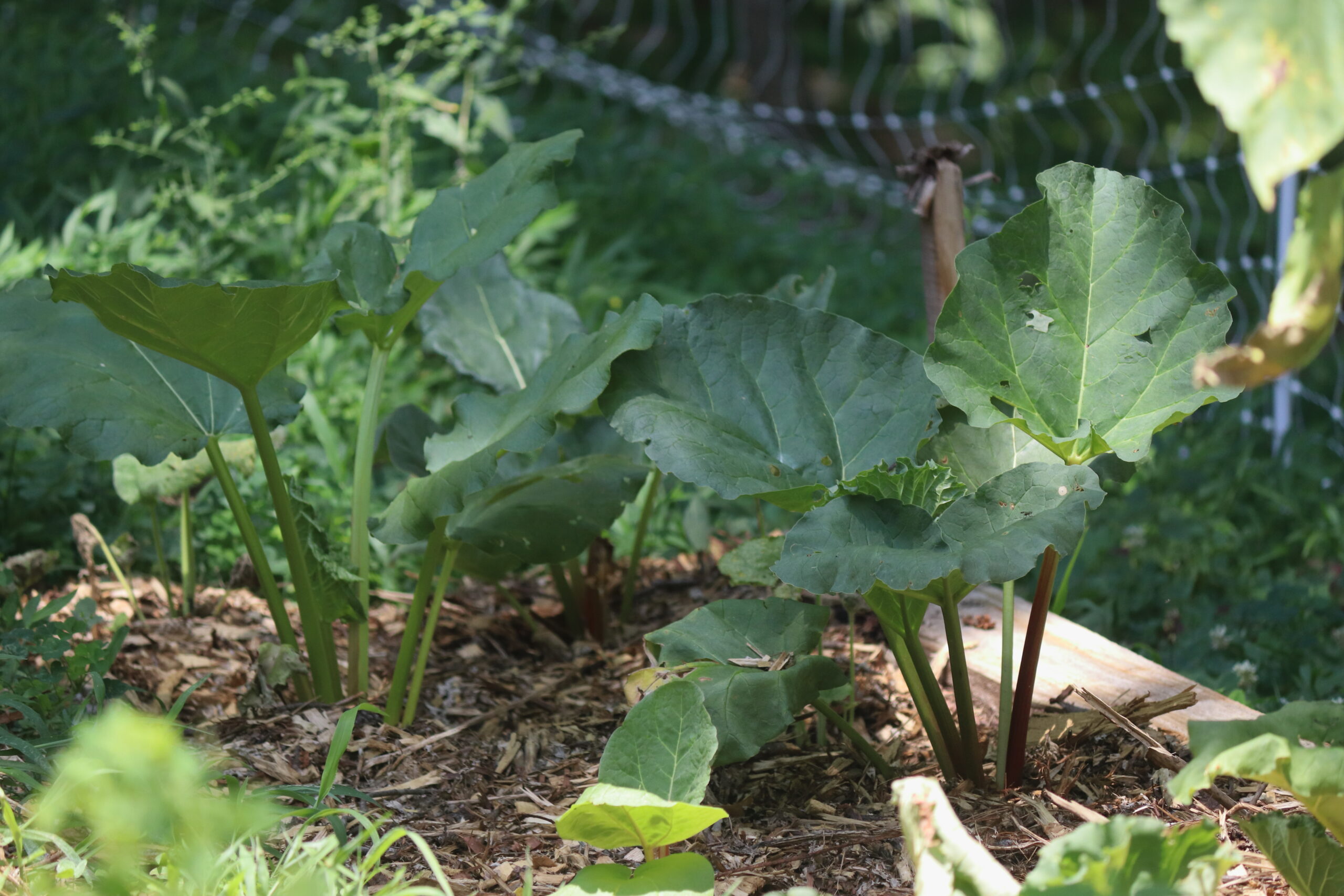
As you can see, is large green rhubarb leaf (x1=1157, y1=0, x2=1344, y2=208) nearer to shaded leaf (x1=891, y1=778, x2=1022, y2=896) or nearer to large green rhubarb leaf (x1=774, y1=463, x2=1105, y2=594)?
large green rhubarb leaf (x1=774, y1=463, x2=1105, y2=594)

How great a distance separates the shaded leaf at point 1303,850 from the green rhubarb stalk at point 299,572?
129 cm

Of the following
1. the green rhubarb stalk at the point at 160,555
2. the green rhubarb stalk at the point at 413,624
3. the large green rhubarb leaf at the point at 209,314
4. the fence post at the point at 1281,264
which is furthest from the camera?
the fence post at the point at 1281,264

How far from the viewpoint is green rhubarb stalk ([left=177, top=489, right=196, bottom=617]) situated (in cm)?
212

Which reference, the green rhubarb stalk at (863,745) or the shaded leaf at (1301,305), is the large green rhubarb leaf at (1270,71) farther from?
the green rhubarb stalk at (863,745)

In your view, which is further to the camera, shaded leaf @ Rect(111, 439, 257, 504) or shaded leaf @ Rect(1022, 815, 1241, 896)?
shaded leaf @ Rect(111, 439, 257, 504)

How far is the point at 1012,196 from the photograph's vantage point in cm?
425

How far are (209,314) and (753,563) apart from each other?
850 millimetres

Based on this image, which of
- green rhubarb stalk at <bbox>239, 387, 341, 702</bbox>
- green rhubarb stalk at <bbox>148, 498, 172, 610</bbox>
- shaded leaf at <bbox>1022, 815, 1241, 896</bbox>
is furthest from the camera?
green rhubarb stalk at <bbox>148, 498, 172, 610</bbox>

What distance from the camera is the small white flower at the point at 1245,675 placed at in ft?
6.62

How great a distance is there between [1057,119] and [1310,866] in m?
6.69

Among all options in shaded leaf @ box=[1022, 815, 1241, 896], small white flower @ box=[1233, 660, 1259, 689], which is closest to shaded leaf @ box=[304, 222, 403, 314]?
shaded leaf @ box=[1022, 815, 1241, 896]

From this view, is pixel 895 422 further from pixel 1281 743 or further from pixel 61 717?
pixel 61 717

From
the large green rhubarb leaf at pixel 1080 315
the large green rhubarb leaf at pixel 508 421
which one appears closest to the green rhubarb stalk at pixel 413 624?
the large green rhubarb leaf at pixel 508 421

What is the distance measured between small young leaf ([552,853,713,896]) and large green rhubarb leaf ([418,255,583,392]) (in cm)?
106
